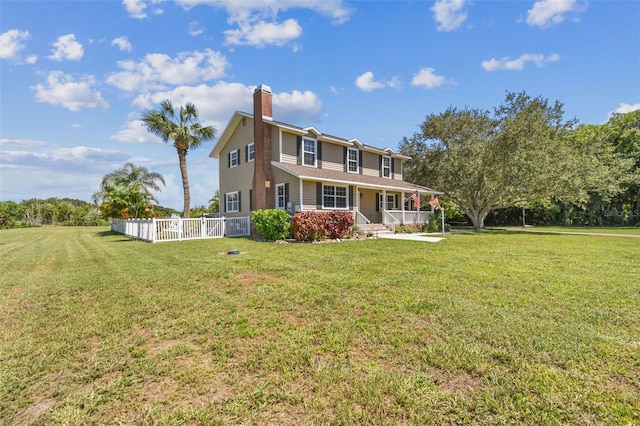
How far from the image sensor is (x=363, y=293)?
16.3ft

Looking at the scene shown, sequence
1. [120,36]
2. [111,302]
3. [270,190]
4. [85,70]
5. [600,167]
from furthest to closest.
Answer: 1. [600,167]
2. [270,190]
3. [85,70]
4. [120,36]
5. [111,302]

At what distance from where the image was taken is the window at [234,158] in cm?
1988

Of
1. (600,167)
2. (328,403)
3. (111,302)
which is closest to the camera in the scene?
(328,403)

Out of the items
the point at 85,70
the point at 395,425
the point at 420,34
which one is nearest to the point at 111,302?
the point at 395,425

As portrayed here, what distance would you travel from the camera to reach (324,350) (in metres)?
3.05

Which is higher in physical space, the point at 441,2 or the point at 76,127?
the point at 441,2

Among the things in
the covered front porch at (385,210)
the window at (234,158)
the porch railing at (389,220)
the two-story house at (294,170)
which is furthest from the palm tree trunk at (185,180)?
the porch railing at (389,220)

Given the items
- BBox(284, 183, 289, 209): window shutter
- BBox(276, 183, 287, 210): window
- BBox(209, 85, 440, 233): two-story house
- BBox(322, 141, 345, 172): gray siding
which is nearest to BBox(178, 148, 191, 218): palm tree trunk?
BBox(209, 85, 440, 233): two-story house

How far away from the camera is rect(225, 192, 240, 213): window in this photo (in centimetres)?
1992

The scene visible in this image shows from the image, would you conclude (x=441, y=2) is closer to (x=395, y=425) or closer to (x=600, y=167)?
(x=395, y=425)

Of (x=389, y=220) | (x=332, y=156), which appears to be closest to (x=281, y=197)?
(x=332, y=156)

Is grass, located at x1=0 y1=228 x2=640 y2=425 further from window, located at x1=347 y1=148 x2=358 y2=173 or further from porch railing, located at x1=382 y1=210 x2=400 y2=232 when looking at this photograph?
window, located at x1=347 y1=148 x2=358 y2=173

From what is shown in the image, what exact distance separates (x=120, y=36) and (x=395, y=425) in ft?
50.9

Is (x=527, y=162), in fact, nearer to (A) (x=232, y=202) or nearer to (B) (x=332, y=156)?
(B) (x=332, y=156)
